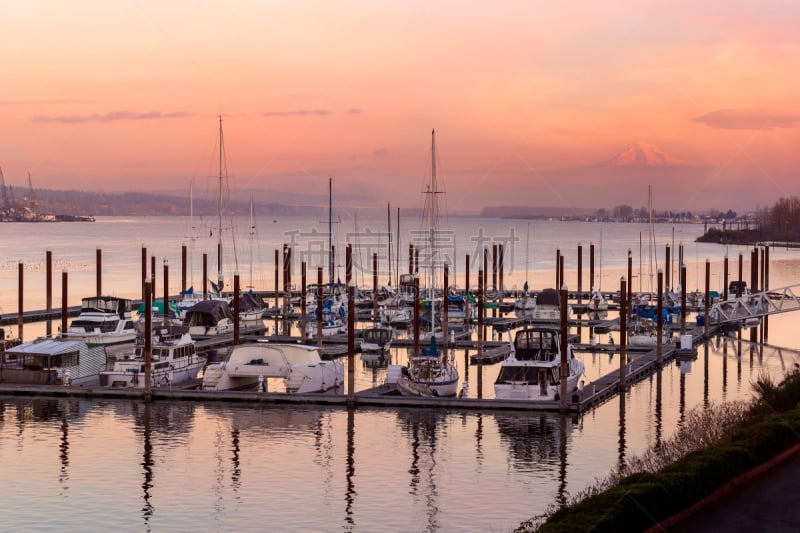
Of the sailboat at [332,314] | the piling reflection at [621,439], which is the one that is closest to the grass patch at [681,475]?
the piling reflection at [621,439]

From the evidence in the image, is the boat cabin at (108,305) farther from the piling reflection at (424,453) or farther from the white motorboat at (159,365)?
the piling reflection at (424,453)

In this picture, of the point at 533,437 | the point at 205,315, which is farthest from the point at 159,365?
the point at 205,315

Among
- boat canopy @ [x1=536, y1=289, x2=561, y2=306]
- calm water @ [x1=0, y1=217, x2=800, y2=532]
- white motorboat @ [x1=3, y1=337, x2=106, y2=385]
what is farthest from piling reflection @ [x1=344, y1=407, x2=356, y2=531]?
boat canopy @ [x1=536, y1=289, x2=561, y2=306]

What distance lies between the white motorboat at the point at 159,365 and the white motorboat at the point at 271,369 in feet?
5.88

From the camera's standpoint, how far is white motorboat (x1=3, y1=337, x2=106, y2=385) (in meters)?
47.9

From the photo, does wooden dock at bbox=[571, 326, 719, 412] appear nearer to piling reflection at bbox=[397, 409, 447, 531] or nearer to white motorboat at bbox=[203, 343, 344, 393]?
piling reflection at bbox=[397, 409, 447, 531]

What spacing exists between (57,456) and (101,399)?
341 inches

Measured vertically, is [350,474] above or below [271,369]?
below

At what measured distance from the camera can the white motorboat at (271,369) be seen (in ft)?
157

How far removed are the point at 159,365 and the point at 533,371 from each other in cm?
1580

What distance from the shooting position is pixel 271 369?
48375mm

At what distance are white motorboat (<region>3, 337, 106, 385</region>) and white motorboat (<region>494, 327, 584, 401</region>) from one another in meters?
17.7

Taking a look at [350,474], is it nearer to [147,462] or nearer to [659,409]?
[147,462]

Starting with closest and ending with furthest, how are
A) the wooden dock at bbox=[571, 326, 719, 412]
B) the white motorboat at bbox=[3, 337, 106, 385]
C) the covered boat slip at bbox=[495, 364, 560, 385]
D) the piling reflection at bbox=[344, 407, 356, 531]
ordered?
the piling reflection at bbox=[344, 407, 356, 531] → the wooden dock at bbox=[571, 326, 719, 412] → the covered boat slip at bbox=[495, 364, 560, 385] → the white motorboat at bbox=[3, 337, 106, 385]
